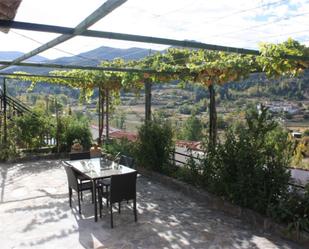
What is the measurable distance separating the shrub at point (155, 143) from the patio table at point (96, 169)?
4.43 ft

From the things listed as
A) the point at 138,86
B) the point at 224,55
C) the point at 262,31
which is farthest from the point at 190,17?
the point at 138,86

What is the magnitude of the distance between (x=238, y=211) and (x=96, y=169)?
223 centimetres

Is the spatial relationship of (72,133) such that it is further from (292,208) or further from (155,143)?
(292,208)

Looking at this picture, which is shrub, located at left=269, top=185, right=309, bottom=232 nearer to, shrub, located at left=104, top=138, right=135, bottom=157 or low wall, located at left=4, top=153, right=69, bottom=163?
shrub, located at left=104, top=138, right=135, bottom=157

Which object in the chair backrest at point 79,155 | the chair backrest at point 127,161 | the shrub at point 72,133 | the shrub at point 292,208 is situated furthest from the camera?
the shrub at point 72,133

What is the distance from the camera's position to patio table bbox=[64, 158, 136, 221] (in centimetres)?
457

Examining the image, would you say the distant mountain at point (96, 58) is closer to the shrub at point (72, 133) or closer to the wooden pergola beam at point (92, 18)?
the shrub at point (72, 133)

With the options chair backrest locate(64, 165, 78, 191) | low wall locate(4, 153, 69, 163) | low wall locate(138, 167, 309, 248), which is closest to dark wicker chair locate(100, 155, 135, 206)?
chair backrest locate(64, 165, 78, 191)

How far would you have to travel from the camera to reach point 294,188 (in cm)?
435

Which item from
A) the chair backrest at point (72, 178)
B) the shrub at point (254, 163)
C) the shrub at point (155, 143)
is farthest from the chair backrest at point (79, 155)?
the shrub at point (254, 163)

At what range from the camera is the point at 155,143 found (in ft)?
22.0

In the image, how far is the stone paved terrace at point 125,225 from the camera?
12.6 feet

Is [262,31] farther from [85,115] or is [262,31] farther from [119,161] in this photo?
[85,115]

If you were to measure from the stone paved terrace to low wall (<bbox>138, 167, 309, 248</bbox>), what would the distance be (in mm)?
107
